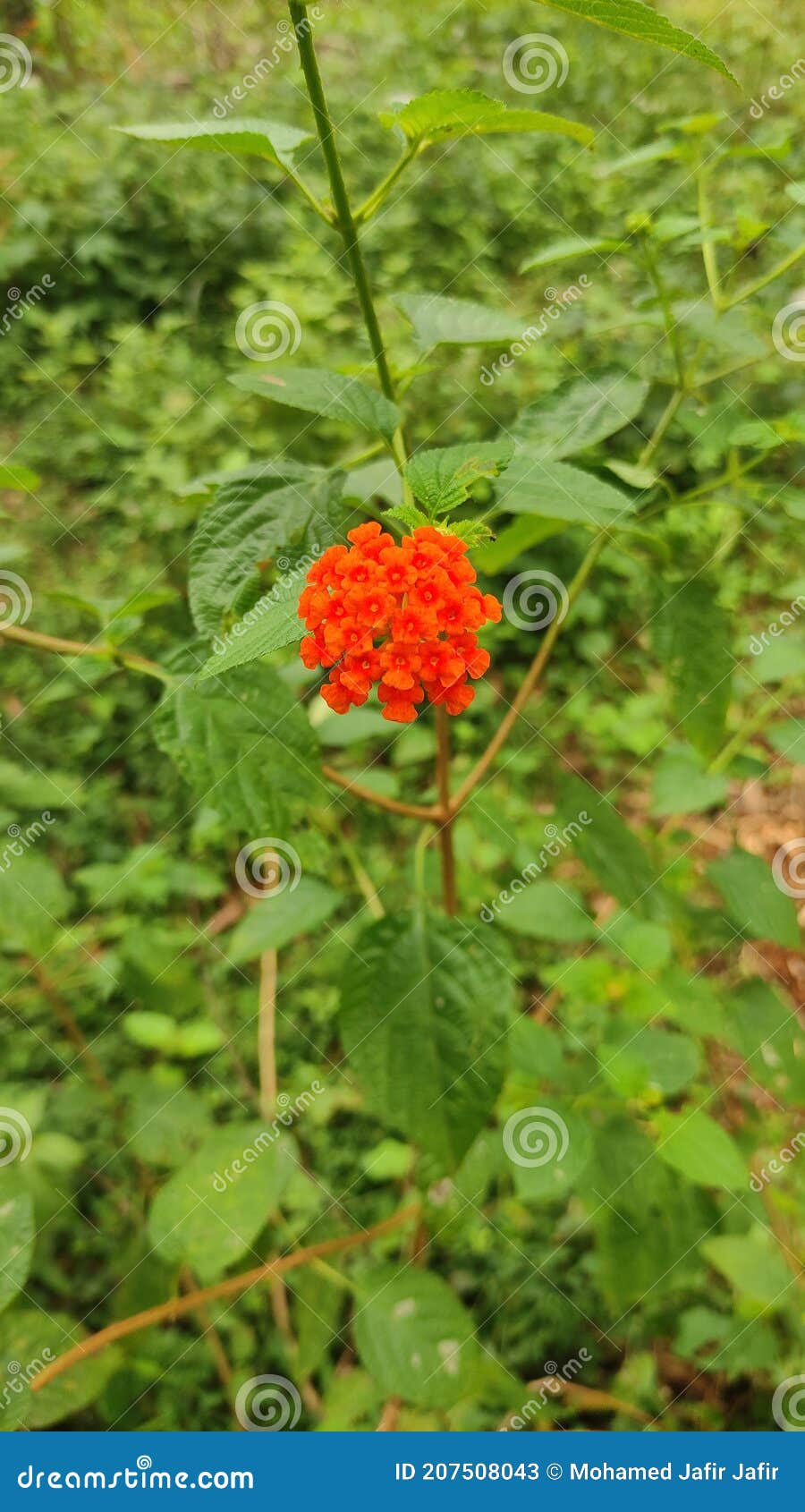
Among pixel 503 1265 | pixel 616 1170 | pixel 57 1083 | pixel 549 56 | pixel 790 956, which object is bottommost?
pixel 57 1083

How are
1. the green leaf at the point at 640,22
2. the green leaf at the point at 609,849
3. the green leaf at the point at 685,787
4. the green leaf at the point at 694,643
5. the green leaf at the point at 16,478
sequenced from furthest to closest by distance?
the green leaf at the point at 685,787 < the green leaf at the point at 609,849 < the green leaf at the point at 694,643 < the green leaf at the point at 16,478 < the green leaf at the point at 640,22

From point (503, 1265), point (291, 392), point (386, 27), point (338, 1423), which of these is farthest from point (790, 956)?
point (386, 27)

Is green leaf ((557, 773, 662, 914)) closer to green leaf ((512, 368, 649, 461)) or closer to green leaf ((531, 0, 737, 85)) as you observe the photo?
green leaf ((512, 368, 649, 461))

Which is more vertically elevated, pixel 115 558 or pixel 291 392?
pixel 291 392

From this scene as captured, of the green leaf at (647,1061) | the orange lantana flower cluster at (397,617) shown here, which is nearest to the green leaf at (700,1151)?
the green leaf at (647,1061)

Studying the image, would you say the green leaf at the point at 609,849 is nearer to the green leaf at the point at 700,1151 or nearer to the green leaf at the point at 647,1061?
the green leaf at the point at 647,1061

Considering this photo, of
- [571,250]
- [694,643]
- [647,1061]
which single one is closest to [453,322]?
[571,250]

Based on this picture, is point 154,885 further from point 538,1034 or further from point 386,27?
point 386,27
